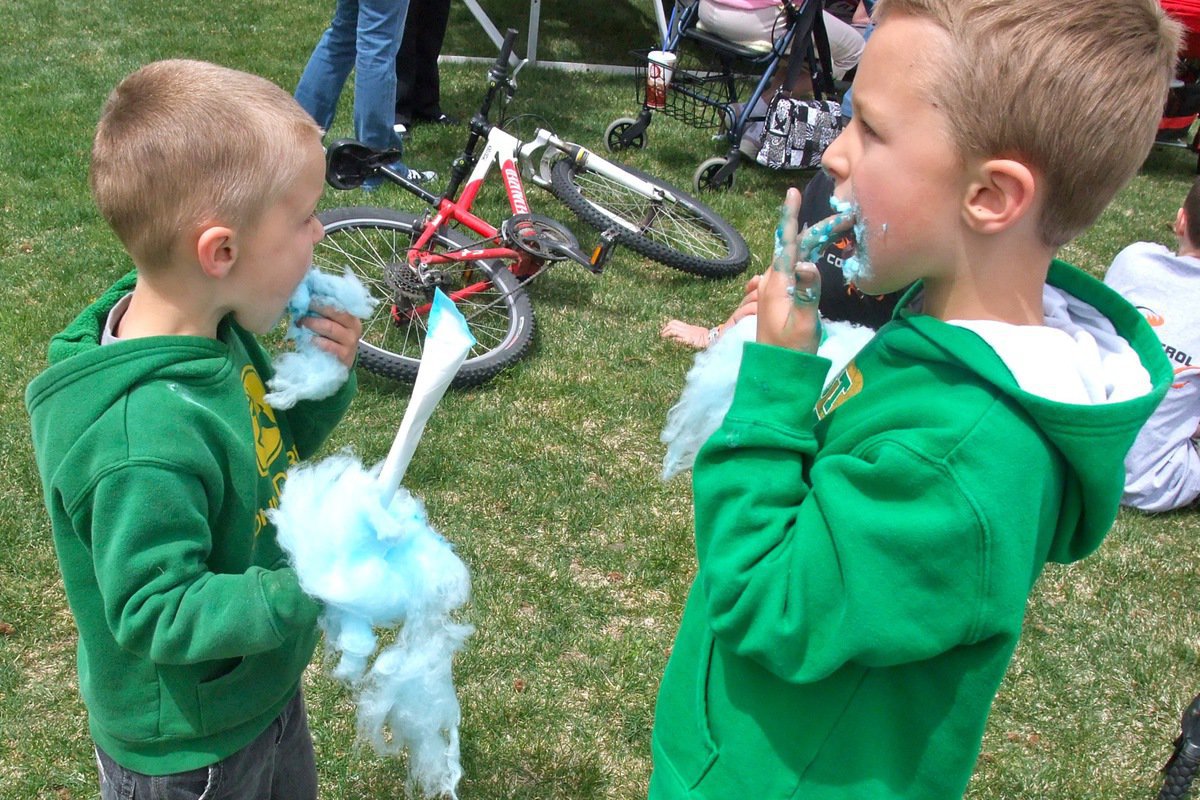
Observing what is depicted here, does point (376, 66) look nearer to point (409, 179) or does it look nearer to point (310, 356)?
point (409, 179)

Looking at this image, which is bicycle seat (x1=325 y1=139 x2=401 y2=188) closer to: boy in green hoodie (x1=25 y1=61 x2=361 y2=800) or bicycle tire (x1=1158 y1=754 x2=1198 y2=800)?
boy in green hoodie (x1=25 y1=61 x2=361 y2=800)

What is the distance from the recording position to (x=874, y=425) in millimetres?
1248

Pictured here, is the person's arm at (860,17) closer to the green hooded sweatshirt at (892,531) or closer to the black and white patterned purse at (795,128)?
the black and white patterned purse at (795,128)

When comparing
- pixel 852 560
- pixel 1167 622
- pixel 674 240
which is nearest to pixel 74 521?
pixel 852 560

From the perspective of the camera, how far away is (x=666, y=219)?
5.81m

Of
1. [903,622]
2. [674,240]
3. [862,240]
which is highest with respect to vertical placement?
[862,240]

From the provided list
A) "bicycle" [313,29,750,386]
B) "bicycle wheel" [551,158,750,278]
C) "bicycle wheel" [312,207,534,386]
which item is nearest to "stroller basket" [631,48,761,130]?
"bicycle wheel" [551,158,750,278]

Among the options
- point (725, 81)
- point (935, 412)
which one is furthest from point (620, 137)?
point (935, 412)

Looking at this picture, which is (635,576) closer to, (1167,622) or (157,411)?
(1167,622)

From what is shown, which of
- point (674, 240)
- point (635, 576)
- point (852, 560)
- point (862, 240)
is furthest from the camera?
point (674, 240)

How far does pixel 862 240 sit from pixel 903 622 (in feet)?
1.62

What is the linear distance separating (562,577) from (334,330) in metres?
1.82

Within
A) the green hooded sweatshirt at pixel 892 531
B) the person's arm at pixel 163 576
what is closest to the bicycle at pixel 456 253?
the person's arm at pixel 163 576

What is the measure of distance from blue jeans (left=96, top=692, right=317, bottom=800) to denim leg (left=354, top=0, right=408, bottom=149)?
399 cm
